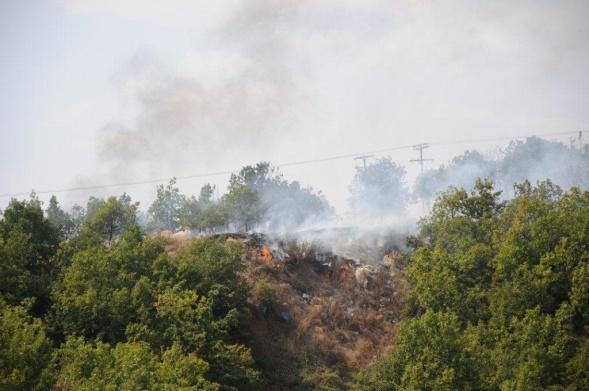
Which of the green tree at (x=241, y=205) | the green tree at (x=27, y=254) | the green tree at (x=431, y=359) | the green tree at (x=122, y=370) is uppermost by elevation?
the green tree at (x=241, y=205)

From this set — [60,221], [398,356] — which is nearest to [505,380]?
[398,356]

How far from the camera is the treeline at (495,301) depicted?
26.5 m

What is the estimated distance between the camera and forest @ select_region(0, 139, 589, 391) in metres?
23.3

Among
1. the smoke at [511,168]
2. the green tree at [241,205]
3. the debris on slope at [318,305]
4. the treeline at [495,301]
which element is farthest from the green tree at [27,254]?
the smoke at [511,168]

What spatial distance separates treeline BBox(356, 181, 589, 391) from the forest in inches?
2.7

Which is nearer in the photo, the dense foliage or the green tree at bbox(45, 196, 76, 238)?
the dense foliage

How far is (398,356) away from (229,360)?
7.81m

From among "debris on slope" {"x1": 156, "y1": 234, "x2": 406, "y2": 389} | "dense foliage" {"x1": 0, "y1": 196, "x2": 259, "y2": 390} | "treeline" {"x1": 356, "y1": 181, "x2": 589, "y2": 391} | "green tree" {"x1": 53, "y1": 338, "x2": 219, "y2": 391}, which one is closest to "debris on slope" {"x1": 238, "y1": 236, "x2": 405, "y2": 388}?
"debris on slope" {"x1": 156, "y1": 234, "x2": 406, "y2": 389}

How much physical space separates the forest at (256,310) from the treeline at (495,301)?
0.22ft

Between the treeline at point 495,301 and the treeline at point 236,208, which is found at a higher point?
the treeline at point 236,208

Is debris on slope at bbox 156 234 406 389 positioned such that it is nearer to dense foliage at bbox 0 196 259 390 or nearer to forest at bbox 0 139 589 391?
forest at bbox 0 139 589 391

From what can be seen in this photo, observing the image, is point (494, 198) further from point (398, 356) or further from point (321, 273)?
point (398, 356)

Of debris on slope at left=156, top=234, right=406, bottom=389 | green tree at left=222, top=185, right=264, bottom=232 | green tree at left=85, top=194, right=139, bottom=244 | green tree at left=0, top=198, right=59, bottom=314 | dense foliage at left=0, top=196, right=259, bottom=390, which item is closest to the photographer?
dense foliage at left=0, top=196, right=259, bottom=390

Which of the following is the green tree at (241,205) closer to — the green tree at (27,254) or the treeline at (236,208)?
the treeline at (236,208)
